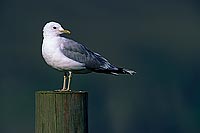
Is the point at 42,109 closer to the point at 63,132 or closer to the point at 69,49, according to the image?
the point at 63,132

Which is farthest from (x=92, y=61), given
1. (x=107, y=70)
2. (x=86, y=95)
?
(x=86, y=95)

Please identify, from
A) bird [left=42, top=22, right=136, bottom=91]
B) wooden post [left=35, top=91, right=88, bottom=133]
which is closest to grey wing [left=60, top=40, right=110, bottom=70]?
bird [left=42, top=22, right=136, bottom=91]

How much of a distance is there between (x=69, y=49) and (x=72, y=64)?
5.3 inches

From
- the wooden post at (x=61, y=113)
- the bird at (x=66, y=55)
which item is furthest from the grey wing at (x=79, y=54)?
the wooden post at (x=61, y=113)

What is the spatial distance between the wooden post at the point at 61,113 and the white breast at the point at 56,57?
1120 millimetres

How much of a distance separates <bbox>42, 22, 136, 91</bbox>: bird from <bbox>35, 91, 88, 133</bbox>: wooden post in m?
1.10

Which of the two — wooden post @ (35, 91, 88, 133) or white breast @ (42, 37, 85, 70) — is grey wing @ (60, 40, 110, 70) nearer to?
white breast @ (42, 37, 85, 70)

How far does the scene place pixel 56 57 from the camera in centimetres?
366

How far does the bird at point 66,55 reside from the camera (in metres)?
3.66

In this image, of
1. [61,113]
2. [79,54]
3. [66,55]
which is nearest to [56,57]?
[66,55]

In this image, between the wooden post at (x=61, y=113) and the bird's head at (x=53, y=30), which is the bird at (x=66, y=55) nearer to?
the bird's head at (x=53, y=30)

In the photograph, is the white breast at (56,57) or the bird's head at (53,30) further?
the bird's head at (53,30)

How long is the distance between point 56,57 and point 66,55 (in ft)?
0.37

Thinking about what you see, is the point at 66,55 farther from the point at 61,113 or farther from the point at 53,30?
the point at 61,113
